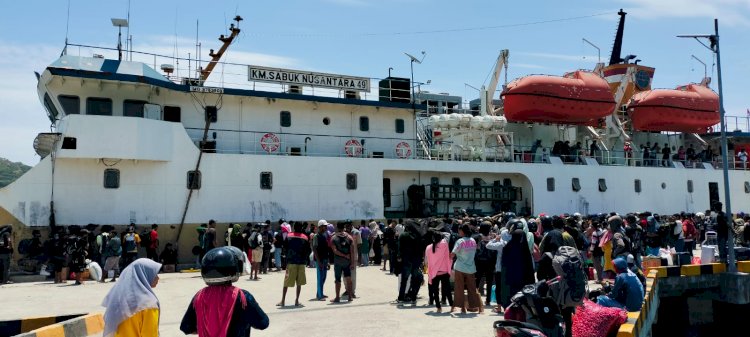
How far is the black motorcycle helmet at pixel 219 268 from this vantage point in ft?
14.0

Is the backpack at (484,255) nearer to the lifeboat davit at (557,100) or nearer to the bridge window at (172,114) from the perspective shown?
the bridge window at (172,114)

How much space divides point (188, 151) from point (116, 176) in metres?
2.13

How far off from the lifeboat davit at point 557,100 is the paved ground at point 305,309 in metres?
13.1

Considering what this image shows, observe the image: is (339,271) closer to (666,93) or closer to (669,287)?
(669,287)

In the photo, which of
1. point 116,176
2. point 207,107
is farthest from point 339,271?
point 207,107

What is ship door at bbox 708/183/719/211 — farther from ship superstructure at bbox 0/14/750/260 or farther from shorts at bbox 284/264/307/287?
shorts at bbox 284/264/307/287

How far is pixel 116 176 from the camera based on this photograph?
56.3 ft

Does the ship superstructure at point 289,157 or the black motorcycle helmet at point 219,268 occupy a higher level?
the ship superstructure at point 289,157

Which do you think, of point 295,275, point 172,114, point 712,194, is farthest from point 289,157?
point 712,194

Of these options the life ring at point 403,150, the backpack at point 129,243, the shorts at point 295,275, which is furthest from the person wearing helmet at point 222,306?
the life ring at point 403,150

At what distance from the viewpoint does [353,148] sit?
21.4 metres

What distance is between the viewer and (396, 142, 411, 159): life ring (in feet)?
73.7

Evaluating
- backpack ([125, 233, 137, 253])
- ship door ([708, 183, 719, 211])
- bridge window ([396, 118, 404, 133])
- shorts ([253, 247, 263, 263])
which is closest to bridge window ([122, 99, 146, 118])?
backpack ([125, 233, 137, 253])

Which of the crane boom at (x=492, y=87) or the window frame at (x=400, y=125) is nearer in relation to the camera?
the window frame at (x=400, y=125)
